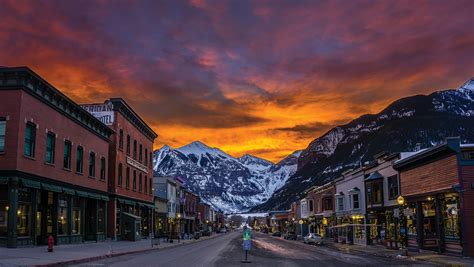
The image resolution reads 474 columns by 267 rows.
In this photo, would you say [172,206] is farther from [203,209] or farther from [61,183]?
[203,209]

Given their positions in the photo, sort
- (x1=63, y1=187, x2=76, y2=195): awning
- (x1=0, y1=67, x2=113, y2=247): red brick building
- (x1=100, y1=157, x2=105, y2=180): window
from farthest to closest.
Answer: (x1=100, y1=157, x2=105, y2=180): window
(x1=63, y1=187, x2=76, y2=195): awning
(x1=0, y1=67, x2=113, y2=247): red brick building

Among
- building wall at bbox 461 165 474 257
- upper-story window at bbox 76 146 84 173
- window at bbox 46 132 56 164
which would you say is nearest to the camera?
building wall at bbox 461 165 474 257

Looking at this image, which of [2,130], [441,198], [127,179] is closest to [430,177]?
[441,198]

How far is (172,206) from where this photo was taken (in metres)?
97.1

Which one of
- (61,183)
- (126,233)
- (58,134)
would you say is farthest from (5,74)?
(126,233)

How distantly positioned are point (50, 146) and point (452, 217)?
30085 millimetres

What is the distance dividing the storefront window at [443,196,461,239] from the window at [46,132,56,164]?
2960cm

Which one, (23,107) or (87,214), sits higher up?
(23,107)

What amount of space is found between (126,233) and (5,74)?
3010 centimetres

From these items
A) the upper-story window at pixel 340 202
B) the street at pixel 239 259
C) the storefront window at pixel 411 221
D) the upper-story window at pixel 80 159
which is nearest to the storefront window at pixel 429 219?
the storefront window at pixel 411 221

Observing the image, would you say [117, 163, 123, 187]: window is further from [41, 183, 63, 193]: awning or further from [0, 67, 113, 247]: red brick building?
[41, 183, 63, 193]: awning

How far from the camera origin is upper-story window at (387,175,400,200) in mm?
48875

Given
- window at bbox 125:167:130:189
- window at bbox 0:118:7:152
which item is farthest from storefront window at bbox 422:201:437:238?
window at bbox 125:167:130:189

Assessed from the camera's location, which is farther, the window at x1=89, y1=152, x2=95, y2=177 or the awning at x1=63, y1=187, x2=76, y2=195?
the window at x1=89, y1=152, x2=95, y2=177
